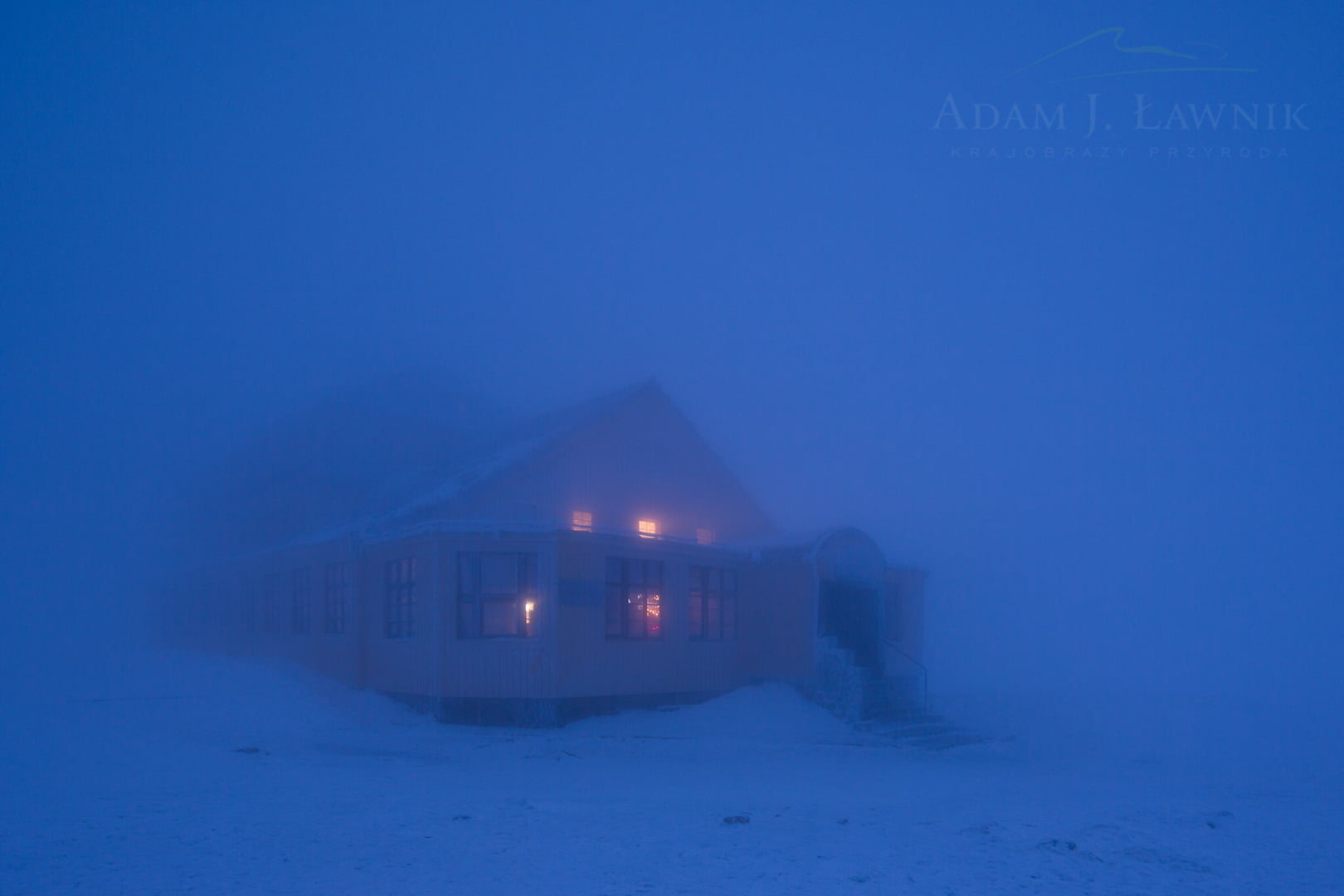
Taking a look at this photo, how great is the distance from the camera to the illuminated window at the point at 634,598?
62.4 feet

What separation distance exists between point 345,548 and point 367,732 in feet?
18.3

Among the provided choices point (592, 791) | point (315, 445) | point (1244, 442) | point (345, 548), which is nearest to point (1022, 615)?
point (315, 445)

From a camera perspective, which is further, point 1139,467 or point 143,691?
point 1139,467

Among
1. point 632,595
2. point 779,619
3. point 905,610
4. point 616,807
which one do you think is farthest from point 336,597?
point 905,610

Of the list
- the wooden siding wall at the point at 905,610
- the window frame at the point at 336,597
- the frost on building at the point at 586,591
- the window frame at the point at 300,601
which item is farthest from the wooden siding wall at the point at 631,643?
the window frame at the point at 300,601

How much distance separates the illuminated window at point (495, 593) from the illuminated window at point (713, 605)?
4.05 metres

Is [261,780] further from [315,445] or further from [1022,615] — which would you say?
[1022,615]

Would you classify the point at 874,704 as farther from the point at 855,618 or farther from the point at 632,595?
the point at 632,595

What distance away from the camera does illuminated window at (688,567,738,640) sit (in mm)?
20844

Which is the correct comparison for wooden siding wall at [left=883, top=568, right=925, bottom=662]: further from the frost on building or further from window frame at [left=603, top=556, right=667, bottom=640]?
window frame at [left=603, top=556, right=667, bottom=640]

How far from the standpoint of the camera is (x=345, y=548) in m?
21.8

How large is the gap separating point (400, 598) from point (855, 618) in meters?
10.3

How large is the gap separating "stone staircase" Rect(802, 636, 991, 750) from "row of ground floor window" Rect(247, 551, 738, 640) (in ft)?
8.55

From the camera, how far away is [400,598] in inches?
781
